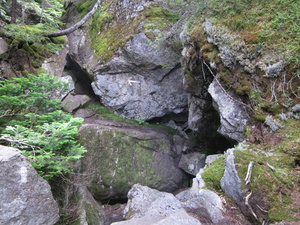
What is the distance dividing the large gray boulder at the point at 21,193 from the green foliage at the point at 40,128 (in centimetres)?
23

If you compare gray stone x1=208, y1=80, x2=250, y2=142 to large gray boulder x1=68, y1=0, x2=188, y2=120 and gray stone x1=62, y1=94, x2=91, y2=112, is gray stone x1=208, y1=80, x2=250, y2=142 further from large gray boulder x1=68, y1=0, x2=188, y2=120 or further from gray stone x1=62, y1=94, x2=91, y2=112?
gray stone x1=62, y1=94, x2=91, y2=112

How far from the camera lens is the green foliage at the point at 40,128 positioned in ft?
11.7

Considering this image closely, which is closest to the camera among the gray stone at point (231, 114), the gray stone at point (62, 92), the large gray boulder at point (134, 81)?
the gray stone at point (231, 114)

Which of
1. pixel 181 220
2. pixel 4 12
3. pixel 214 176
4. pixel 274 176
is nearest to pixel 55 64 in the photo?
pixel 4 12

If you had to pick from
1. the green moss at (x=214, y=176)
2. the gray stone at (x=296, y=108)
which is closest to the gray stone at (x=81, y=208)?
the green moss at (x=214, y=176)

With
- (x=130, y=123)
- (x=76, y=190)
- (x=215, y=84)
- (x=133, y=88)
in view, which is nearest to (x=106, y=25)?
(x=133, y=88)

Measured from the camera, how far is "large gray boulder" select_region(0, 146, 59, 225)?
3.06 meters

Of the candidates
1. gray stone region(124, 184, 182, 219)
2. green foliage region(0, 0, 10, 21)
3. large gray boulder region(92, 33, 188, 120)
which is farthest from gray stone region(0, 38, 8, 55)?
gray stone region(124, 184, 182, 219)

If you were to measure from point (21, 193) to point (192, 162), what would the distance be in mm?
7227

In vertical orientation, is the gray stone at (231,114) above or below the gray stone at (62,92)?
above

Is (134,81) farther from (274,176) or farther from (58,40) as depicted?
(274,176)

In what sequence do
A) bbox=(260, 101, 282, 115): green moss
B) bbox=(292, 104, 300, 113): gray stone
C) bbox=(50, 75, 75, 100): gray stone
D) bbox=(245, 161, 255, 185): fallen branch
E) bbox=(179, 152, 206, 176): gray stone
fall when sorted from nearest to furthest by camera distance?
1. bbox=(245, 161, 255, 185): fallen branch
2. bbox=(292, 104, 300, 113): gray stone
3. bbox=(260, 101, 282, 115): green moss
4. bbox=(50, 75, 75, 100): gray stone
5. bbox=(179, 152, 206, 176): gray stone

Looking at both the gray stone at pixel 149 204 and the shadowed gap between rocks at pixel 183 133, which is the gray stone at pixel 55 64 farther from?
the gray stone at pixel 149 204

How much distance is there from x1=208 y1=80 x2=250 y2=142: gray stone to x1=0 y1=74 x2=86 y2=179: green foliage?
3.92 metres
